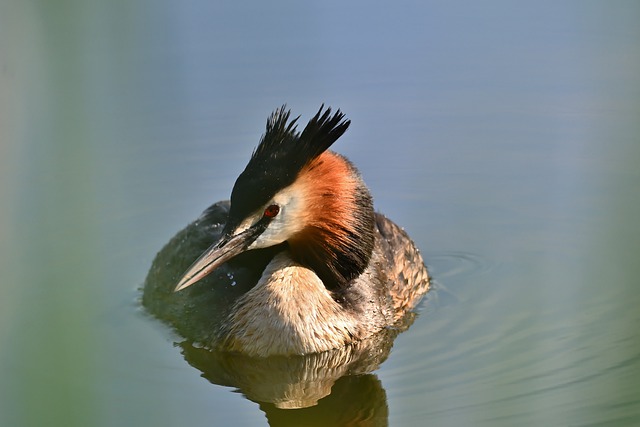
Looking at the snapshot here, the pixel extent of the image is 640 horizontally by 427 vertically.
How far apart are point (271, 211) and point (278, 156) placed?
32 cm

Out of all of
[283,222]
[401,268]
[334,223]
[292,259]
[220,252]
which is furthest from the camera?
[401,268]

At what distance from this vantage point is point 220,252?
273 inches

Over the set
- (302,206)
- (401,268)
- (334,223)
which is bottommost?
(401,268)

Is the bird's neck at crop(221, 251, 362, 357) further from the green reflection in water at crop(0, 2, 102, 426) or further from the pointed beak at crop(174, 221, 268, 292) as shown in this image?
the green reflection in water at crop(0, 2, 102, 426)

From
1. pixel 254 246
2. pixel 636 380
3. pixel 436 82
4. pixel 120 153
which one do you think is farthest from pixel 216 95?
pixel 636 380

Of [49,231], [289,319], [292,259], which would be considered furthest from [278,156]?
[49,231]

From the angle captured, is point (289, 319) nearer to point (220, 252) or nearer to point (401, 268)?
point (220, 252)

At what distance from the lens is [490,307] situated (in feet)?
24.8

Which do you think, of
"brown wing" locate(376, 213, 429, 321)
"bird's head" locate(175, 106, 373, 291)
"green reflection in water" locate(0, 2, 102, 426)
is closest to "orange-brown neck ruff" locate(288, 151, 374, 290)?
"bird's head" locate(175, 106, 373, 291)

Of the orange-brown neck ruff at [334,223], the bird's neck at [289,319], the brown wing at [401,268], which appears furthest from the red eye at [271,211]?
the brown wing at [401,268]

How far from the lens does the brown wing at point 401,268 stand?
7.80 metres

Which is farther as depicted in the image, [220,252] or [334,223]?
[334,223]

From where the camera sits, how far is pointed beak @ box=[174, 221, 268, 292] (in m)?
6.88

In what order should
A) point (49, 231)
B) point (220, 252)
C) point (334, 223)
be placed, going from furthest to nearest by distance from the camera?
point (49, 231), point (334, 223), point (220, 252)
